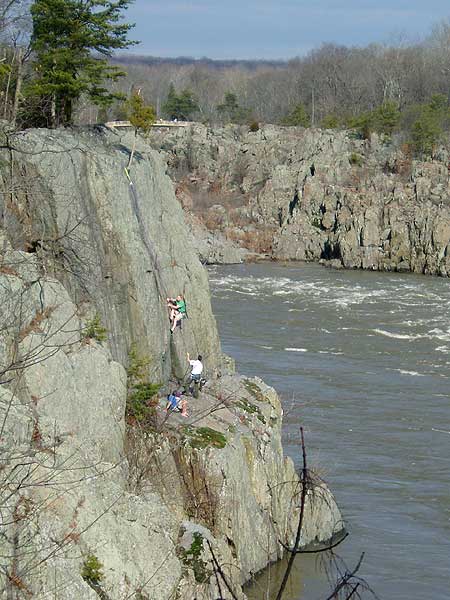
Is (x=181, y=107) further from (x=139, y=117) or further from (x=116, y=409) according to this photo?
(x=116, y=409)

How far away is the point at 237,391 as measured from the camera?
18.2m

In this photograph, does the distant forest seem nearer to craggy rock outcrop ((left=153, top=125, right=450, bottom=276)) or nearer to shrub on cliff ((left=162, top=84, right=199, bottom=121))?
shrub on cliff ((left=162, top=84, right=199, bottom=121))

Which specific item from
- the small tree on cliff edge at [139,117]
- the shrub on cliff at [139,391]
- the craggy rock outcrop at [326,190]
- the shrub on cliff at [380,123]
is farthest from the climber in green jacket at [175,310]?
the shrub on cliff at [380,123]

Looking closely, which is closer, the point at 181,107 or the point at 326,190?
the point at 326,190

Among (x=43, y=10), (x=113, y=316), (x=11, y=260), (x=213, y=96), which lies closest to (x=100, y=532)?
(x=11, y=260)

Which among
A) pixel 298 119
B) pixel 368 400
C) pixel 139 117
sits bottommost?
pixel 368 400

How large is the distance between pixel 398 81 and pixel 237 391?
327 feet

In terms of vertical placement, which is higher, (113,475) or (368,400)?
(113,475)

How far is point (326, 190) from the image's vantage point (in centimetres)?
7244

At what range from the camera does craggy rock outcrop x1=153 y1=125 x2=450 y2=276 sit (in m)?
63.2

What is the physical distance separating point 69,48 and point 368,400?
1273 centimetres

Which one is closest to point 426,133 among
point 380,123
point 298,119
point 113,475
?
point 380,123

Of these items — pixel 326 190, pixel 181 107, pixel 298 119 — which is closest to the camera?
pixel 326 190

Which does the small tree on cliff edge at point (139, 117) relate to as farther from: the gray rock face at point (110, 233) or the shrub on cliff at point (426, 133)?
the shrub on cliff at point (426, 133)
